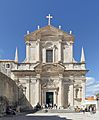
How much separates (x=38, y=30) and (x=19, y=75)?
7.29m

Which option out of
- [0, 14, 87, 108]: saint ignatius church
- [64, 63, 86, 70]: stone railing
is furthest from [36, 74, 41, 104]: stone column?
[64, 63, 86, 70]: stone railing

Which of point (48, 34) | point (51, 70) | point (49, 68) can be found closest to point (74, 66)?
point (51, 70)

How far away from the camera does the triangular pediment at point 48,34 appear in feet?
158

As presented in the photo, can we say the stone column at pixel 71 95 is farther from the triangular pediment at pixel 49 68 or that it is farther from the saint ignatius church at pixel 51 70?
the triangular pediment at pixel 49 68

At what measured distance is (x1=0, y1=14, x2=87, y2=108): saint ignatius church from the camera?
4653 centimetres

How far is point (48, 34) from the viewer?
4828 cm

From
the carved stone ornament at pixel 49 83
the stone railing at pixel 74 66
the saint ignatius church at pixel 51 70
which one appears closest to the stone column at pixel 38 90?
the saint ignatius church at pixel 51 70

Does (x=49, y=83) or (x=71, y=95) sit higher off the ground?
(x=49, y=83)

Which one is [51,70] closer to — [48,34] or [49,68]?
[49,68]

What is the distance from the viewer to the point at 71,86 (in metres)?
46.8

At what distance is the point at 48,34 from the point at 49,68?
17.1 feet

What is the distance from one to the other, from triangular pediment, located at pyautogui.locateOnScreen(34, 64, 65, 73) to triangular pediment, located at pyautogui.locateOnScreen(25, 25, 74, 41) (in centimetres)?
432

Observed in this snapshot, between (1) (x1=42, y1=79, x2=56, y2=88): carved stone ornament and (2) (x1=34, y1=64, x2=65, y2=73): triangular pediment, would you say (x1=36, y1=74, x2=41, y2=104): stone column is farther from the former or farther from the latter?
(2) (x1=34, y1=64, x2=65, y2=73): triangular pediment

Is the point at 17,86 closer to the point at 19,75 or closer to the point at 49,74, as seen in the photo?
the point at 19,75
